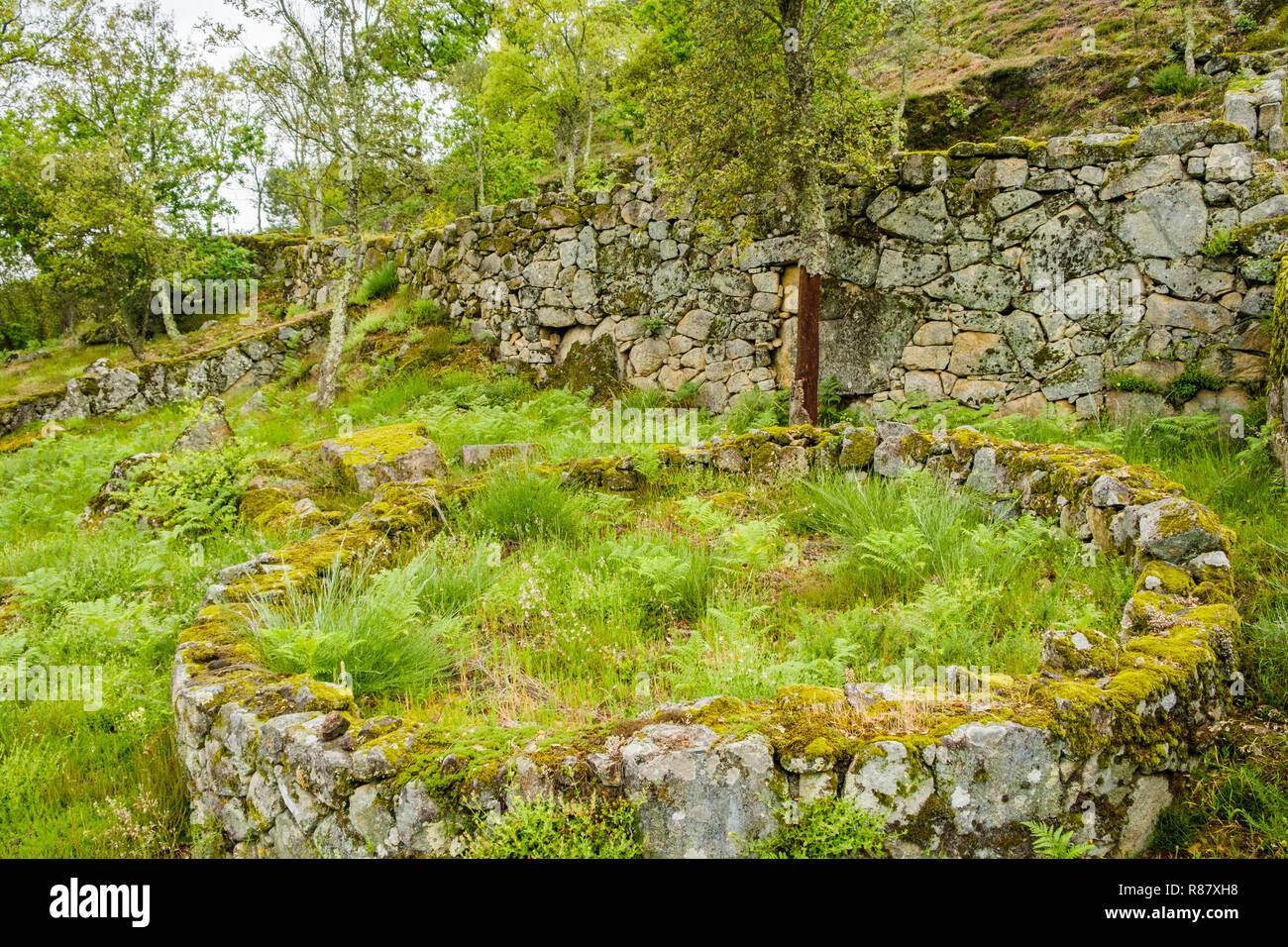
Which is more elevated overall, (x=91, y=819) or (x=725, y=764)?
(x=725, y=764)

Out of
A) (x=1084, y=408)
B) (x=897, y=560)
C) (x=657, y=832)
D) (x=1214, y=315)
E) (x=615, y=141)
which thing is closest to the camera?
(x=657, y=832)

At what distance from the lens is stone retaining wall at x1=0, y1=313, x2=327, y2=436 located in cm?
1376

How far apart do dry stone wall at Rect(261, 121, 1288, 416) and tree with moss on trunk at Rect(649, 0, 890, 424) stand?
0.94 m

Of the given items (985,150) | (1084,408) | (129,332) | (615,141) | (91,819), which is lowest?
(91,819)

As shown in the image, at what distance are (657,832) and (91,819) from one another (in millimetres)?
2630

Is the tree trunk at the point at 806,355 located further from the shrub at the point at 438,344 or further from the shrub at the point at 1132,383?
the shrub at the point at 438,344

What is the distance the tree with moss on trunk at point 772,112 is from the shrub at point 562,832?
23.2ft

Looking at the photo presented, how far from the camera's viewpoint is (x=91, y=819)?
326 cm

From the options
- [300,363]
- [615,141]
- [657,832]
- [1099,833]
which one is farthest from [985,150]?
[615,141]

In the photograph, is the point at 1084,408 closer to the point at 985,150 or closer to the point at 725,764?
the point at 985,150
